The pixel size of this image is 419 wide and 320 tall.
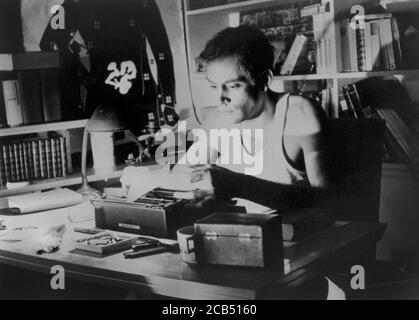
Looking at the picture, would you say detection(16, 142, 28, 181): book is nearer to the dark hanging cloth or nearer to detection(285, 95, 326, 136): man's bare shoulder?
the dark hanging cloth

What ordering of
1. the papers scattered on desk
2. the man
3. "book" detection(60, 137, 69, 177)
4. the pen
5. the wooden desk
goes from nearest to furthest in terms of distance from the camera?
the wooden desk, the pen, the man, the papers scattered on desk, "book" detection(60, 137, 69, 177)

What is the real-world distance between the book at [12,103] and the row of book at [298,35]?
3.39 ft

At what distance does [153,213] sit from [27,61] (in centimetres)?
114

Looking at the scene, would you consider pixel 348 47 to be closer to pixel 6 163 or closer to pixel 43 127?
pixel 43 127

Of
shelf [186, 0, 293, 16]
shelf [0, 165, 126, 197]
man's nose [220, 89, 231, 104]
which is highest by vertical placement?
shelf [186, 0, 293, 16]

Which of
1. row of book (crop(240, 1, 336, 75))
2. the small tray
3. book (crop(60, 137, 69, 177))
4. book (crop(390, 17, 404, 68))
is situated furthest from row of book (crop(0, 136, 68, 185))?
book (crop(390, 17, 404, 68))

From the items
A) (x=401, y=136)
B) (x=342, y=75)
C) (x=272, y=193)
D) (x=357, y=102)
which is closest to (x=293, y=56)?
(x=342, y=75)

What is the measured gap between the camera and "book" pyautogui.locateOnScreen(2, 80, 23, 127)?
7.45 ft

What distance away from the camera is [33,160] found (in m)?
2.35

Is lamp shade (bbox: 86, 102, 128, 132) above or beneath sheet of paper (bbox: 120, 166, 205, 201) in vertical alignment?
above

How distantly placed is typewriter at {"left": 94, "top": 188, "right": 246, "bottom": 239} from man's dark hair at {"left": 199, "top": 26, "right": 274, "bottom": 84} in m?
0.56

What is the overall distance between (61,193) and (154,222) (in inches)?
25.6

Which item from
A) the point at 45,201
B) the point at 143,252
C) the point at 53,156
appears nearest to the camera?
the point at 143,252
